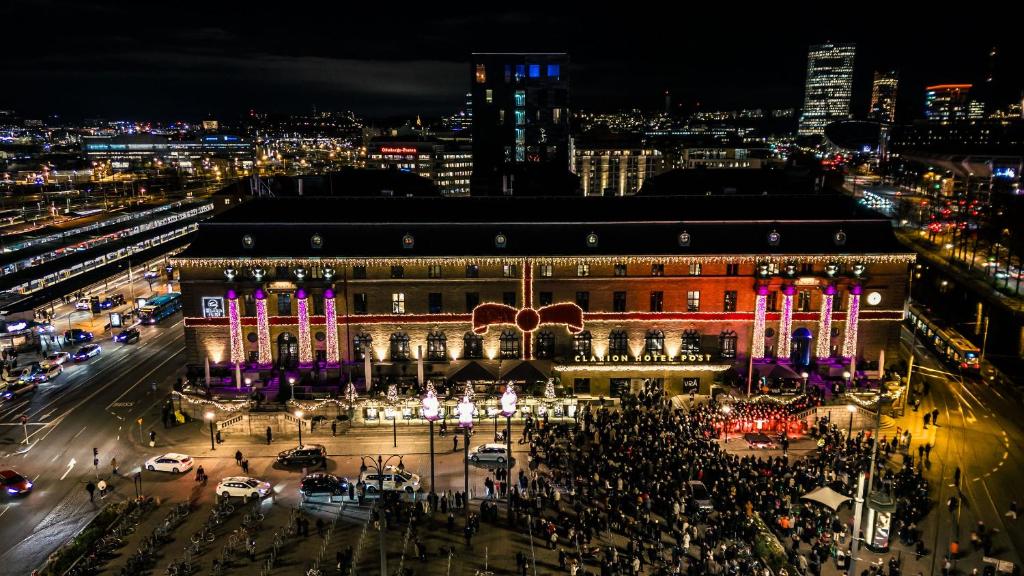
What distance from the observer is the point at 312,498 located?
146ft

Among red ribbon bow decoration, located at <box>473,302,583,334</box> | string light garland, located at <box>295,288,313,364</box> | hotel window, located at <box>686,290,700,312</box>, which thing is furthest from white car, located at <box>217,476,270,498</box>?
hotel window, located at <box>686,290,700,312</box>

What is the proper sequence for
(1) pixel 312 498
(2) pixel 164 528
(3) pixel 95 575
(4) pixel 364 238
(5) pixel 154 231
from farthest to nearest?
1. (5) pixel 154 231
2. (4) pixel 364 238
3. (1) pixel 312 498
4. (2) pixel 164 528
5. (3) pixel 95 575

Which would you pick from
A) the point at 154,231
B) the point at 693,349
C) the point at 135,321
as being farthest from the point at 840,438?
the point at 154,231

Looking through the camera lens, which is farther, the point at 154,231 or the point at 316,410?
the point at 154,231

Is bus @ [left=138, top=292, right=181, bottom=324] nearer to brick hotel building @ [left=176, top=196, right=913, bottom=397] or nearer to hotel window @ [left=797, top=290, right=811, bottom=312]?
brick hotel building @ [left=176, top=196, right=913, bottom=397]

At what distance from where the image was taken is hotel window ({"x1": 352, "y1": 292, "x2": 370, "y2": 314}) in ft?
195

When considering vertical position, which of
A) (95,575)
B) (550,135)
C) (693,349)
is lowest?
(95,575)

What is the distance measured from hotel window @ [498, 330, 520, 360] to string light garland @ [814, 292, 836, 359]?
26.0m

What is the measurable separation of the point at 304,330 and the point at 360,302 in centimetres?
523

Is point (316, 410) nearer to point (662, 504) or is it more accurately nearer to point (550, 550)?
point (550, 550)

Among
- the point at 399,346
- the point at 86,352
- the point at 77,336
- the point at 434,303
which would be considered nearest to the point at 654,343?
the point at 434,303

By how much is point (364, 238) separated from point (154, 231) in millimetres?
79692

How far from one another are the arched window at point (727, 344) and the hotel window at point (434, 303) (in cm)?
2450

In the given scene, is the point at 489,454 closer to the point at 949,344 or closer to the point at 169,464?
the point at 169,464
